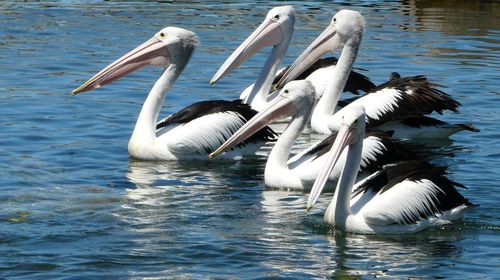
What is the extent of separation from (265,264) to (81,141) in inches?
144

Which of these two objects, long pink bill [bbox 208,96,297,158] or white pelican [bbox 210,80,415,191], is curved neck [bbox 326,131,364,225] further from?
long pink bill [bbox 208,96,297,158]

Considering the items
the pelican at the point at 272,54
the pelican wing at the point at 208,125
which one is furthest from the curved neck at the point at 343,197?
the pelican at the point at 272,54

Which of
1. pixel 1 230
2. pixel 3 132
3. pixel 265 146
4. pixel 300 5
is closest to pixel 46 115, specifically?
pixel 3 132

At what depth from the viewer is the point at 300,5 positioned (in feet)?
60.0

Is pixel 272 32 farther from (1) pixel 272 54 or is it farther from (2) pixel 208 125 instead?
(2) pixel 208 125

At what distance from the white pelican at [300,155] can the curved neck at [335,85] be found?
1.69 m

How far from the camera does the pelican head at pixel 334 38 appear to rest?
10.4 metres

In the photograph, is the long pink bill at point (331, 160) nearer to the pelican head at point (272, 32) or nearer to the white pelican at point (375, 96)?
the white pelican at point (375, 96)

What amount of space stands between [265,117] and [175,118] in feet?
4.04

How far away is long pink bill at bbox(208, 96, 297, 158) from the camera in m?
8.58

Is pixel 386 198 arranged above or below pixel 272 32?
below

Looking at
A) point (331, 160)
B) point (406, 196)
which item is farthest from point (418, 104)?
point (331, 160)

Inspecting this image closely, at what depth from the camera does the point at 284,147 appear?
8.46 meters

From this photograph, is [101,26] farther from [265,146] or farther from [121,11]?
[265,146]
